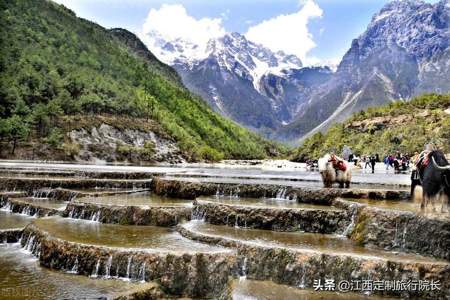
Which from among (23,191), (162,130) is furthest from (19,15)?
(23,191)

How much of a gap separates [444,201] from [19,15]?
154m

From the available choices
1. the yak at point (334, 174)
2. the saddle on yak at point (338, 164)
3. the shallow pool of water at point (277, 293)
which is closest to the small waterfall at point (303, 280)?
the shallow pool of water at point (277, 293)

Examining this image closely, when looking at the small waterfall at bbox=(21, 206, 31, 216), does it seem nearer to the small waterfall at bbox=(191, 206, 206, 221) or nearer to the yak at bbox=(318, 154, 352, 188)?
the small waterfall at bbox=(191, 206, 206, 221)

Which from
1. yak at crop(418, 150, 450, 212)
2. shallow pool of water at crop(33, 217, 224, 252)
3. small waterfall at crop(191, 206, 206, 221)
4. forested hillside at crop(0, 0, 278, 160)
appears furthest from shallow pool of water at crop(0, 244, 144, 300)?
forested hillside at crop(0, 0, 278, 160)

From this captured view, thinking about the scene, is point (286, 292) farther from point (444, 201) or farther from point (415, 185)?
point (415, 185)

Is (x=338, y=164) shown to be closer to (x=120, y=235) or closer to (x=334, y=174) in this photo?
(x=334, y=174)

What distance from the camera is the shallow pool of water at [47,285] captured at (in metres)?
13.2

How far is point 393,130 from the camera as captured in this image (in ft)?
404

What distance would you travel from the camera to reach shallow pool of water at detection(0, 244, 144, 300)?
1317 cm

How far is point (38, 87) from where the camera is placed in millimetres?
114688

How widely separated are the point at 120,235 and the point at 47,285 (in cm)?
453

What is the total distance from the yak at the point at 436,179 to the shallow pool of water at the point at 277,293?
430 centimetres

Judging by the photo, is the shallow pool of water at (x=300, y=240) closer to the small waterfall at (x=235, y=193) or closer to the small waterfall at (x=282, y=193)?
the small waterfall at (x=282, y=193)

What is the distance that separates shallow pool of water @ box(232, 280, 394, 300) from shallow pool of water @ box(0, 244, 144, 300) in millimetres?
2923
